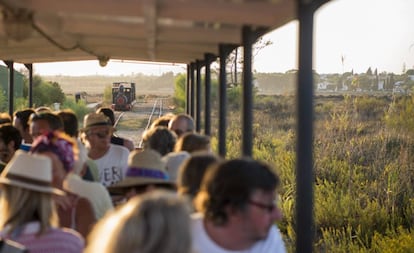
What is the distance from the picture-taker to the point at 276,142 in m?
24.9

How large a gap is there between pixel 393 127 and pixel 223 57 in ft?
46.8

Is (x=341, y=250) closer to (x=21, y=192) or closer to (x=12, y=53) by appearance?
(x=12, y=53)

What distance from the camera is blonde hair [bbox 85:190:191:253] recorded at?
2617mm

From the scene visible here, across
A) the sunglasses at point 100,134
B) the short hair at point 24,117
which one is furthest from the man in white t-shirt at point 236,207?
the short hair at point 24,117

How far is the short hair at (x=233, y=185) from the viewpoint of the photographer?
11.1ft

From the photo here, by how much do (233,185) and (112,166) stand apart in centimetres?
315

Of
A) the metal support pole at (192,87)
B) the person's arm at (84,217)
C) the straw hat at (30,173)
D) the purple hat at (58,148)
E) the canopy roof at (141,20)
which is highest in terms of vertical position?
the canopy roof at (141,20)

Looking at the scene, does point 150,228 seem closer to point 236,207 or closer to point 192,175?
point 236,207

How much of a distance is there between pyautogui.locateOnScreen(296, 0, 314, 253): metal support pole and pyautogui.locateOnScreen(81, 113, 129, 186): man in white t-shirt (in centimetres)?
206

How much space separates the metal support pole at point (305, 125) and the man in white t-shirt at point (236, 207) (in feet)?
3.41

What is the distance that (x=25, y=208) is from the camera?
3.64m

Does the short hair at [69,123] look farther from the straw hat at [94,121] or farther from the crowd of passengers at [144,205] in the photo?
the crowd of passengers at [144,205]

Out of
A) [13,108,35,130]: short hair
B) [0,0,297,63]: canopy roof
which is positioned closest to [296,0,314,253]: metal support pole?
[0,0,297,63]: canopy roof

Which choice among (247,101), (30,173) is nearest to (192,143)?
(247,101)
